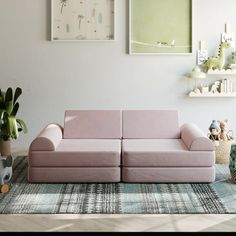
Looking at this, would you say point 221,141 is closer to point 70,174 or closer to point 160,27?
point 160,27

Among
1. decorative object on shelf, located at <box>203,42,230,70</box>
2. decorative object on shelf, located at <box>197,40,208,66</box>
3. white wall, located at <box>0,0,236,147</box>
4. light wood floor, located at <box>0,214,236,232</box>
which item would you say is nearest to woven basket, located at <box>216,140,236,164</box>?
white wall, located at <box>0,0,236,147</box>

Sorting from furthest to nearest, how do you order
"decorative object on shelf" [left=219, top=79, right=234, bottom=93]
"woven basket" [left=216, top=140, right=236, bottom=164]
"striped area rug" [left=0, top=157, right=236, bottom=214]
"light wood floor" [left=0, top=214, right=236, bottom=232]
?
1. "decorative object on shelf" [left=219, top=79, right=234, bottom=93]
2. "woven basket" [left=216, top=140, right=236, bottom=164]
3. "striped area rug" [left=0, top=157, right=236, bottom=214]
4. "light wood floor" [left=0, top=214, right=236, bottom=232]

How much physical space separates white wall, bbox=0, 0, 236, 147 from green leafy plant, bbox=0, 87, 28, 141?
411 mm

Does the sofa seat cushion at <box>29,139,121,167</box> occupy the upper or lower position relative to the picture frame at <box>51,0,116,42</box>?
lower

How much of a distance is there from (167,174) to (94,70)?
219 cm

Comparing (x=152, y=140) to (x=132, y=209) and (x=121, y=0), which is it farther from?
(x=121, y=0)

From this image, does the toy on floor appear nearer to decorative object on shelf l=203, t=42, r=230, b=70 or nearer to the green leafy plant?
the green leafy plant

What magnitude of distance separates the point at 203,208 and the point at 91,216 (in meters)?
0.97

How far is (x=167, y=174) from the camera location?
525 cm

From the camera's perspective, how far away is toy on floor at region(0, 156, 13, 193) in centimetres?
493

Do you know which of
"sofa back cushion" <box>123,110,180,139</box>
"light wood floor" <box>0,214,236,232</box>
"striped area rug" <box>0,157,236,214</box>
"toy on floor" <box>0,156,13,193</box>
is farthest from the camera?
"sofa back cushion" <box>123,110,180,139</box>

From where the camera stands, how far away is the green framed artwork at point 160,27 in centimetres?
673

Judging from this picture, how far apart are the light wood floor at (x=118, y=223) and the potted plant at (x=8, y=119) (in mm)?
2255
